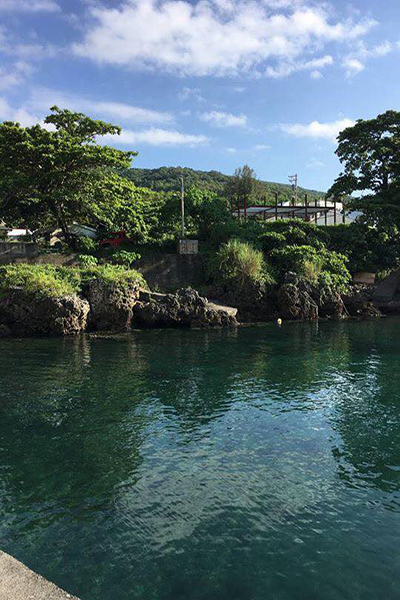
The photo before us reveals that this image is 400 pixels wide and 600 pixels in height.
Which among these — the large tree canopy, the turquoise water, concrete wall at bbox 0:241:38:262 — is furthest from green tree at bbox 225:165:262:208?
the turquoise water

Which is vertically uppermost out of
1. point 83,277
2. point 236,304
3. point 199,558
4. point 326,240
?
point 326,240

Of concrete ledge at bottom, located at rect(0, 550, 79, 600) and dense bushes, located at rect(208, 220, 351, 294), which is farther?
dense bushes, located at rect(208, 220, 351, 294)

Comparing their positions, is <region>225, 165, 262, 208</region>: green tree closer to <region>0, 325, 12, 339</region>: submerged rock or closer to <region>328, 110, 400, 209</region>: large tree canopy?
<region>328, 110, 400, 209</region>: large tree canopy

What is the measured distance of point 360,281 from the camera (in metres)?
35.8

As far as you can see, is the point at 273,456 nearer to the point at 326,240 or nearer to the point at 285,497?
the point at 285,497

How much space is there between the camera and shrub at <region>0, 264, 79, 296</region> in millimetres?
24875

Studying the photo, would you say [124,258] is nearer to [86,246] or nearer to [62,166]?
[86,246]

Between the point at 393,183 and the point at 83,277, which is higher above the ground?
the point at 393,183

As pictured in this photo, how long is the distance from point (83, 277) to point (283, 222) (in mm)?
18948

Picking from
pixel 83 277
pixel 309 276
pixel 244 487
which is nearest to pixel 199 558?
pixel 244 487

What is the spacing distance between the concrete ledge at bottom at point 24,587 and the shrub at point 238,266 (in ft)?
88.4

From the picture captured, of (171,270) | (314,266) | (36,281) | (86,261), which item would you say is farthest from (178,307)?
(314,266)

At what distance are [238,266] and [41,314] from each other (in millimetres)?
13403

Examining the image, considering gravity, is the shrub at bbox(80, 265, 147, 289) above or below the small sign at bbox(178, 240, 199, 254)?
below
